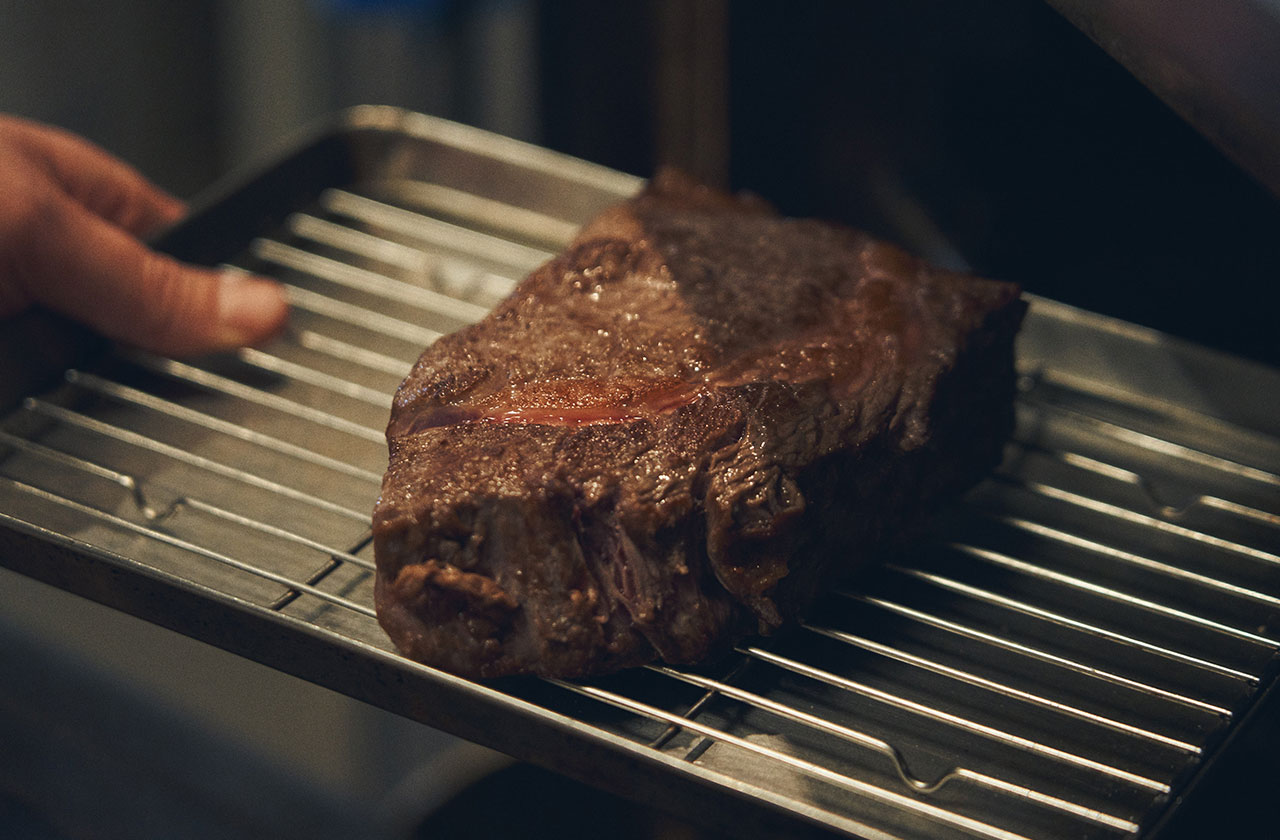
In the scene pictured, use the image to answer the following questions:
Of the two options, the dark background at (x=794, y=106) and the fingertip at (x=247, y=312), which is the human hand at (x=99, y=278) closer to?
the fingertip at (x=247, y=312)

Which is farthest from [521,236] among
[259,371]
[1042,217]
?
[1042,217]

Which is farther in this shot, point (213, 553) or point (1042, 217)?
point (1042, 217)

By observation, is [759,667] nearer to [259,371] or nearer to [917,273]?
[917,273]

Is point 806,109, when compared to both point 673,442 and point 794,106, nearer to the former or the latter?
point 794,106

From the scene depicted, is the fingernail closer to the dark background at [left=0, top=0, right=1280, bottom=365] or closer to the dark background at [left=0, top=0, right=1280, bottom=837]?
the dark background at [left=0, top=0, right=1280, bottom=837]

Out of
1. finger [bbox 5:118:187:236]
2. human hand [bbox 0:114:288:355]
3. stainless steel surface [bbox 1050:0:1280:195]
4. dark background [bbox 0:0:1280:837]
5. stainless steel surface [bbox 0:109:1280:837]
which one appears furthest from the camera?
finger [bbox 5:118:187:236]

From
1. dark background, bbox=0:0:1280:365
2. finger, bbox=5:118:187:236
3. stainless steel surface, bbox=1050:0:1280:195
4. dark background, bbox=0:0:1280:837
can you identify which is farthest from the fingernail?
stainless steel surface, bbox=1050:0:1280:195

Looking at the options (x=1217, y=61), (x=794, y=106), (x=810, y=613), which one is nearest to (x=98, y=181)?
(x=794, y=106)
